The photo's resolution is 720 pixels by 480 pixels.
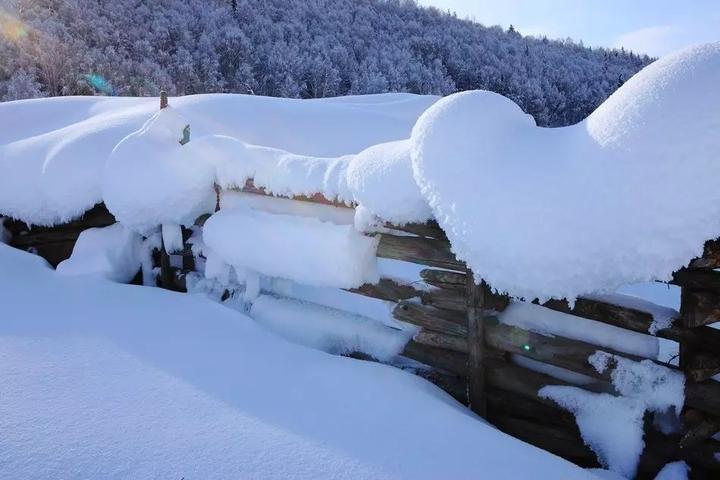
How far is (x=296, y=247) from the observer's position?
388 centimetres

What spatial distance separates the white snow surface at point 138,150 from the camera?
4836 mm

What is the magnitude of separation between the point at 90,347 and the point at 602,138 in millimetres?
3221

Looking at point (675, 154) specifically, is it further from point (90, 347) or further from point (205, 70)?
point (205, 70)

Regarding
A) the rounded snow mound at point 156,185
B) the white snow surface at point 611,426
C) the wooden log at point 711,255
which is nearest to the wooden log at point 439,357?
the white snow surface at point 611,426

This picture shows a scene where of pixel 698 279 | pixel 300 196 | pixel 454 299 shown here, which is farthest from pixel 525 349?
pixel 300 196

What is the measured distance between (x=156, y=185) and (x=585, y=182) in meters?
3.78

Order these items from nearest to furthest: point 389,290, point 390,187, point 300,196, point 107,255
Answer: point 390,187
point 389,290
point 300,196
point 107,255

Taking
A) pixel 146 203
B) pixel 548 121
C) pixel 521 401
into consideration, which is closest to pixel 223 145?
pixel 146 203

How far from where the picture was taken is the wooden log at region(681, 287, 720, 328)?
95.9 inches

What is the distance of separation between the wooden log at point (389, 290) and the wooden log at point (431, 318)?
0.25 ft

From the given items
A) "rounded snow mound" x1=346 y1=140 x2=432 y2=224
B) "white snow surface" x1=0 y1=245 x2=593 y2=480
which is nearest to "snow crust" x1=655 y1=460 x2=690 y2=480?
"white snow surface" x1=0 y1=245 x2=593 y2=480

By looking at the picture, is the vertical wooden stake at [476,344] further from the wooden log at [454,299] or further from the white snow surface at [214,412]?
the white snow surface at [214,412]

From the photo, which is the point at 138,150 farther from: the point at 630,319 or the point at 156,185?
the point at 630,319

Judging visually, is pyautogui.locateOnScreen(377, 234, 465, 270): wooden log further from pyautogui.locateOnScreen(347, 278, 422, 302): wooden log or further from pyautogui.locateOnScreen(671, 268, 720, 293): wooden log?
pyautogui.locateOnScreen(671, 268, 720, 293): wooden log
